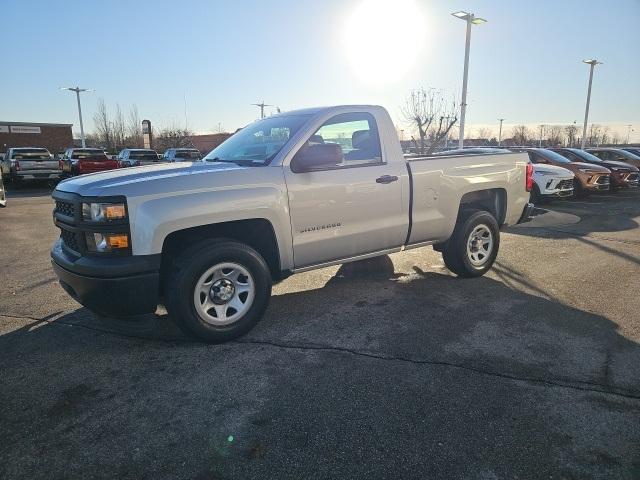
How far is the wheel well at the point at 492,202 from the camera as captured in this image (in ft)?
18.9

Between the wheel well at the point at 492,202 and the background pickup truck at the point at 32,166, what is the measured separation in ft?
64.2

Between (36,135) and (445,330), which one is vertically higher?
(36,135)

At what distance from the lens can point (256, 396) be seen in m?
3.10

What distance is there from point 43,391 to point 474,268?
15.3ft

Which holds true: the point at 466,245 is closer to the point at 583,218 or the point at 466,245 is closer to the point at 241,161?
the point at 241,161

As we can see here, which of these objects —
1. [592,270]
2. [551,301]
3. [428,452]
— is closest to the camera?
[428,452]

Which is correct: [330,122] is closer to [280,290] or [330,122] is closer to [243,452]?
[280,290]

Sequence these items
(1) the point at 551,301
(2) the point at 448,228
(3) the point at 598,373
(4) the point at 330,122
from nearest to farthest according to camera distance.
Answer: (3) the point at 598,373 → (4) the point at 330,122 → (1) the point at 551,301 → (2) the point at 448,228

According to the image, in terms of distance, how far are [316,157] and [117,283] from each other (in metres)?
1.89

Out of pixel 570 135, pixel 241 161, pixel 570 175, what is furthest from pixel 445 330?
pixel 570 135

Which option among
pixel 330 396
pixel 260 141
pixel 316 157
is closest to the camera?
pixel 330 396

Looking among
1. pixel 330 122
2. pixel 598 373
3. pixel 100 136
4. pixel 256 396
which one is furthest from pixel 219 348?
pixel 100 136

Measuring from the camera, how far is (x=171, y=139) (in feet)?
184

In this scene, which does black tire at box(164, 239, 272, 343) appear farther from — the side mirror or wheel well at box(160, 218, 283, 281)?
the side mirror
